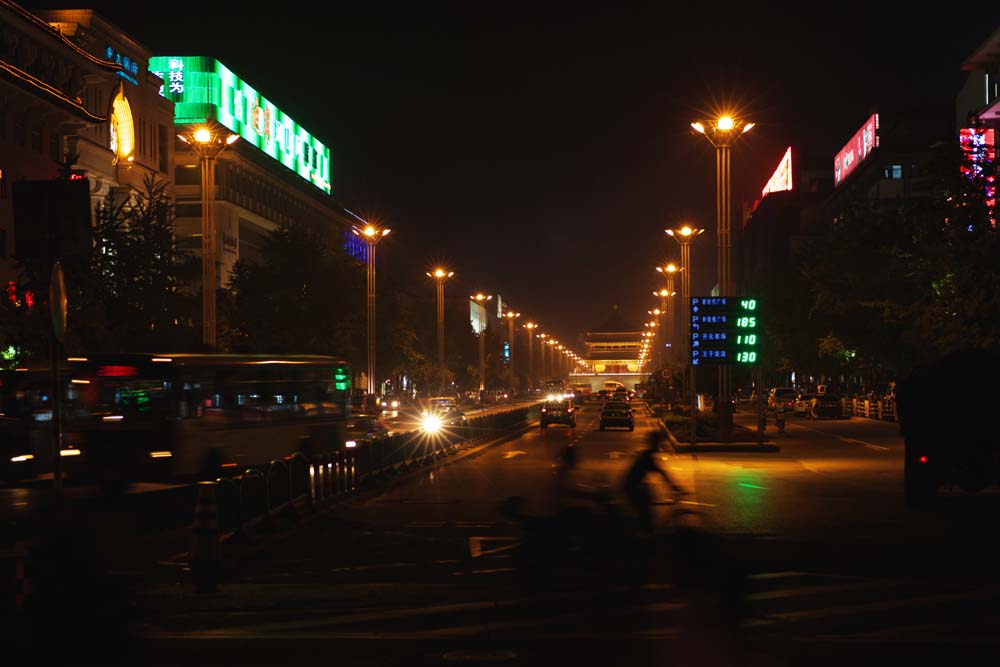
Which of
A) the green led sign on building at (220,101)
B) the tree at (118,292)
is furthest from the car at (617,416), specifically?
the green led sign on building at (220,101)

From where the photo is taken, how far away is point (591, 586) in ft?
41.4

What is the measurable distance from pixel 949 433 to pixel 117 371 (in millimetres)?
14859

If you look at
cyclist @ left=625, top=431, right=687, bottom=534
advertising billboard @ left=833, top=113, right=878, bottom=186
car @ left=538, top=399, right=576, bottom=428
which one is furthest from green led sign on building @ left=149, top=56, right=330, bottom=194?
cyclist @ left=625, top=431, right=687, bottom=534

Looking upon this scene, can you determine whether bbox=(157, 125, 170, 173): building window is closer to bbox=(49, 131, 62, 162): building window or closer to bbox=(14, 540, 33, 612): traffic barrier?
bbox=(49, 131, 62, 162): building window

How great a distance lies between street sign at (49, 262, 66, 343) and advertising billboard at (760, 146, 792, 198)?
157 meters

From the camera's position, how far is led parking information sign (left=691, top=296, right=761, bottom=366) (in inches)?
1559

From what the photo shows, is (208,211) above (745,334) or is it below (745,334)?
above

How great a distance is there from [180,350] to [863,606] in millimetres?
16469

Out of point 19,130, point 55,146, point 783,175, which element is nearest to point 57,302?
point 19,130

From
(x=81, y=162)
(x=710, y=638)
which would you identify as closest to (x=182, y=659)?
(x=710, y=638)

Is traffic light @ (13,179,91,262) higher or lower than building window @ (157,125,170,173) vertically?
lower

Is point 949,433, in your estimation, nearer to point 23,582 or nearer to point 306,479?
point 306,479

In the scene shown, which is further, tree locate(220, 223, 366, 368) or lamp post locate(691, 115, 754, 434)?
tree locate(220, 223, 366, 368)

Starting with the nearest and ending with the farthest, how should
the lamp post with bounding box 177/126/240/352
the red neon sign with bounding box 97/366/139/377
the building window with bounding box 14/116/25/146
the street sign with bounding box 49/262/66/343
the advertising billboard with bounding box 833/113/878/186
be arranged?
the street sign with bounding box 49/262/66/343
the red neon sign with bounding box 97/366/139/377
the lamp post with bounding box 177/126/240/352
the building window with bounding box 14/116/25/146
the advertising billboard with bounding box 833/113/878/186
